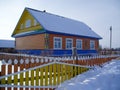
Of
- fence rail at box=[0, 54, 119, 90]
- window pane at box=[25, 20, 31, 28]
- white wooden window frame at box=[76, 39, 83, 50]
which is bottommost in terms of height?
fence rail at box=[0, 54, 119, 90]

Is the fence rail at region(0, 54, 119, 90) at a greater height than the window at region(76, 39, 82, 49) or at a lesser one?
lesser

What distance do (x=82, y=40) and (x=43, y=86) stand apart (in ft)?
65.2

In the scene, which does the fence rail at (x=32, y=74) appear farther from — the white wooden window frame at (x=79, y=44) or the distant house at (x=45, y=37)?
the white wooden window frame at (x=79, y=44)

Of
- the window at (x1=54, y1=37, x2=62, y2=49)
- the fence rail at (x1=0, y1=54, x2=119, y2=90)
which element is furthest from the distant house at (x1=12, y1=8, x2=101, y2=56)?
the fence rail at (x1=0, y1=54, x2=119, y2=90)

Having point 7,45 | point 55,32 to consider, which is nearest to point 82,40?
point 55,32

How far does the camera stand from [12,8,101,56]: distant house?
63.4 feet

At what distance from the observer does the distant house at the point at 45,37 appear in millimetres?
19312

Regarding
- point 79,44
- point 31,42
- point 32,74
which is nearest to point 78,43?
point 79,44

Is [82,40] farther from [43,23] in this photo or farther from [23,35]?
[23,35]

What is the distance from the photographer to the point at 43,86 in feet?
17.2

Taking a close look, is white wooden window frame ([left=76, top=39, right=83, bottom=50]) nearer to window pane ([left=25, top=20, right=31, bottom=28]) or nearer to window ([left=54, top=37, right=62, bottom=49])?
window ([left=54, top=37, right=62, bottom=49])

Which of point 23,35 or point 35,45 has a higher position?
point 23,35

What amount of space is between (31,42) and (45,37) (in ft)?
11.7

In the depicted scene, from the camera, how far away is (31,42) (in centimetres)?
2173
